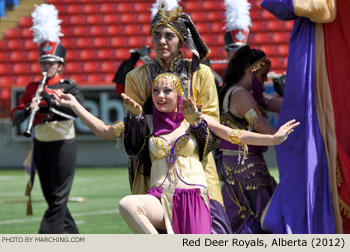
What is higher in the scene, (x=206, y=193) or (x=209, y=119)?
(x=209, y=119)

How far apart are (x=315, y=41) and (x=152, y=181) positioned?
5.00 ft

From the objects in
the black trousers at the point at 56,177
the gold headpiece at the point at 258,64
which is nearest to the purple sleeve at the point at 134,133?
the gold headpiece at the point at 258,64

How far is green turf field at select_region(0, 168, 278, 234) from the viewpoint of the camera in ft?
27.3

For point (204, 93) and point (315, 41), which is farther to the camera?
point (315, 41)

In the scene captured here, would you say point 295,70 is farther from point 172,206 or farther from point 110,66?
point 110,66

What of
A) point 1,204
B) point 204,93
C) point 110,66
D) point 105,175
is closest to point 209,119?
point 204,93

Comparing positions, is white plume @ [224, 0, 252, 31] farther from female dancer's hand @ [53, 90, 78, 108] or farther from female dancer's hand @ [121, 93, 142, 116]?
female dancer's hand @ [121, 93, 142, 116]

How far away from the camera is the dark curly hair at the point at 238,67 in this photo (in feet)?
19.8

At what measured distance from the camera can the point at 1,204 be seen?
1076cm

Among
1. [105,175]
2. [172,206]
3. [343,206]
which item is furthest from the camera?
[105,175]

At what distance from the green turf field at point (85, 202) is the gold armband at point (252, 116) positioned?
261 centimetres

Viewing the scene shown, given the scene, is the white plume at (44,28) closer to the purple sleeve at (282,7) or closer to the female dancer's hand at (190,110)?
the purple sleeve at (282,7)

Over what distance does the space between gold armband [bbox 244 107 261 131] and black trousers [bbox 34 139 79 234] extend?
2.24 m

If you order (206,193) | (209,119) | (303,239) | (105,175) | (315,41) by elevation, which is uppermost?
(315,41)
